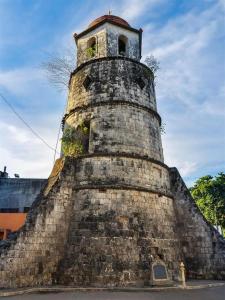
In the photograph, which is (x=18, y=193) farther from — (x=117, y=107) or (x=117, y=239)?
(x=117, y=239)

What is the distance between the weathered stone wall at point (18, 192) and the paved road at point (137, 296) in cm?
1034

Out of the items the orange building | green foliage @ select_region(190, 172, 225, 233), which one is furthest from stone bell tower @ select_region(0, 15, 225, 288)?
green foliage @ select_region(190, 172, 225, 233)

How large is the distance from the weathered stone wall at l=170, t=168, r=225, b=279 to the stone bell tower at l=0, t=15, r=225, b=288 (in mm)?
36

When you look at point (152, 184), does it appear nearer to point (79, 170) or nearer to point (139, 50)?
point (79, 170)

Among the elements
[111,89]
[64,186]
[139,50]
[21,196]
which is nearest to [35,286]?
[64,186]

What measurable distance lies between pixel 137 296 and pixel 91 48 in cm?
1134

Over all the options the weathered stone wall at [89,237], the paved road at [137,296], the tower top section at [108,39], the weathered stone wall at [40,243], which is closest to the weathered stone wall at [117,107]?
the tower top section at [108,39]

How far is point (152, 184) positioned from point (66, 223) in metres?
3.51

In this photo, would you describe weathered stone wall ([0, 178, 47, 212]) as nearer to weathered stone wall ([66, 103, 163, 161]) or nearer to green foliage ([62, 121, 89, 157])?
green foliage ([62, 121, 89, 157])

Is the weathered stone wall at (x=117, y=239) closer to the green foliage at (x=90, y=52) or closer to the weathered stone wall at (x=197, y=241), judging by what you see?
the weathered stone wall at (x=197, y=241)

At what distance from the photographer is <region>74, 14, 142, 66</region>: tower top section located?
518 inches

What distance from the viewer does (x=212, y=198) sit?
2470 cm

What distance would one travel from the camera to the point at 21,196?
17016 millimetres

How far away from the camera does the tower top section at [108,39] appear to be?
13.1 m
